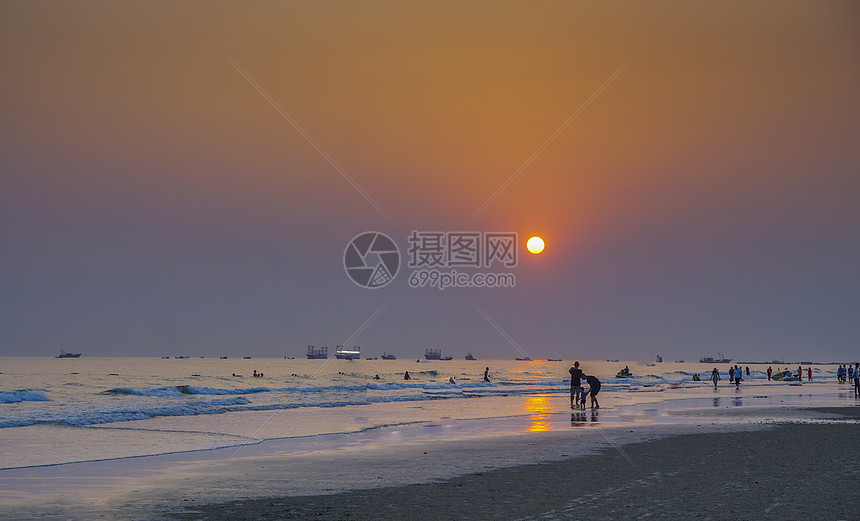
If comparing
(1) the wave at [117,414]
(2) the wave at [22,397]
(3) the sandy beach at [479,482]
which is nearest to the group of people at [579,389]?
(3) the sandy beach at [479,482]

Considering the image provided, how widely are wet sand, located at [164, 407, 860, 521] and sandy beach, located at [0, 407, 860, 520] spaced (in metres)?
0.03


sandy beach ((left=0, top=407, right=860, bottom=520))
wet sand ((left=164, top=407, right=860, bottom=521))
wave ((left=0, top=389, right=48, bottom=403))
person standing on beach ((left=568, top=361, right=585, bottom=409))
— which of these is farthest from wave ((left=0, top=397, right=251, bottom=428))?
wave ((left=0, top=389, right=48, bottom=403))

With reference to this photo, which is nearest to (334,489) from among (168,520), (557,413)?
(168,520)

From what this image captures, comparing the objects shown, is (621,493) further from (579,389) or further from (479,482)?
(579,389)

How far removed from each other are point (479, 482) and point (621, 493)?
2948 millimetres

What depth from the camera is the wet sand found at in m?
11.5

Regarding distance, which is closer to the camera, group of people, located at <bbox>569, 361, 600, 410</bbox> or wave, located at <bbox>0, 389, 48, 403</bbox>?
group of people, located at <bbox>569, 361, 600, 410</bbox>

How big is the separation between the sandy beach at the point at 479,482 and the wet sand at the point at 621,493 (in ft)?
0.11

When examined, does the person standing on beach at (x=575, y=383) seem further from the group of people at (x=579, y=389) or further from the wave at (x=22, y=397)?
the wave at (x=22, y=397)

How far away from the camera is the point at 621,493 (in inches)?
520

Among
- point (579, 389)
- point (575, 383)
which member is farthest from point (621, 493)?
point (579, 389)

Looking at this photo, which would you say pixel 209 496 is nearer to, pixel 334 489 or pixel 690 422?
pixel 334 489

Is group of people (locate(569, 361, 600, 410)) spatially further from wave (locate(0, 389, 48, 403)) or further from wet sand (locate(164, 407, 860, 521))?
wave (locate(0, 389, 48, 403))

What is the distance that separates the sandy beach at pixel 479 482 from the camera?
11.9 m
